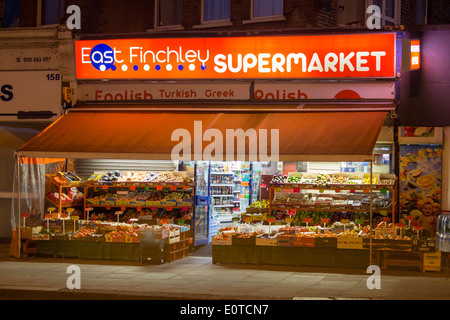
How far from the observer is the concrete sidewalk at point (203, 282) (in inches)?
413

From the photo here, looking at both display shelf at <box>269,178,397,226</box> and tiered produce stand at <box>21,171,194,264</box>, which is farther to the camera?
display shelf at <box>269,178,397,226</box>

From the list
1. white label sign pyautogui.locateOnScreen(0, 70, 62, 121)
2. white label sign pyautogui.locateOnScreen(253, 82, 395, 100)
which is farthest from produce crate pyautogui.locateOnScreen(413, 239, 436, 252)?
white label sign pyautogui.locateOnScreen(0, 70, 62, 121)

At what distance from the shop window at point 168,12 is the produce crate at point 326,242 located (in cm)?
788

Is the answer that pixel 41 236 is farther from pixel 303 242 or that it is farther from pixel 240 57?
pixel 240 57

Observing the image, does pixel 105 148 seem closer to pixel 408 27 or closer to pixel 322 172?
pixel 322 172

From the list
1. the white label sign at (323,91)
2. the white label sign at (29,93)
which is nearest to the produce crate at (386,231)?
the white label sign at (323,91)

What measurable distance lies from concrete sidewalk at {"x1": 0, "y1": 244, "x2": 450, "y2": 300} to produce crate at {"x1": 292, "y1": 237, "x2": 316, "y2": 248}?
479mm

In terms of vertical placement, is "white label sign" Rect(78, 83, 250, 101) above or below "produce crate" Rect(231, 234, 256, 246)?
above

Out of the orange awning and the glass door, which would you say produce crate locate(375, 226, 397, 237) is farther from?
the glass door

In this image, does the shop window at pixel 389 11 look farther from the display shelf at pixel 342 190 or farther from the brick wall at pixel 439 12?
the display shelf at pixel 342 190

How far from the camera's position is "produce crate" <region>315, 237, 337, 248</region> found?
13203 mm

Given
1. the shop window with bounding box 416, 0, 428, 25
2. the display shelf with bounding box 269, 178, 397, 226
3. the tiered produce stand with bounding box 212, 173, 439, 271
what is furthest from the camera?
the shop window with bounding box 416, 0, 428, 25

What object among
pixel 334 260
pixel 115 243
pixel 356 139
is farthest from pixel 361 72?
pixel 115 243

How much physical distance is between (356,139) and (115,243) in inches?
224
